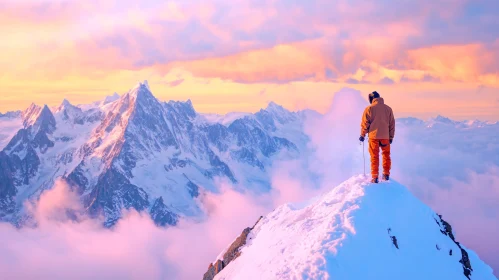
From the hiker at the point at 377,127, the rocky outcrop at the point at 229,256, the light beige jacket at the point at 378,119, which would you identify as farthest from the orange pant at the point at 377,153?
the rocky outcrop at the point at 229,256

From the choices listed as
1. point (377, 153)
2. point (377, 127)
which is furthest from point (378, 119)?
point (377, 153)

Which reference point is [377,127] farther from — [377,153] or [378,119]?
[377,153]

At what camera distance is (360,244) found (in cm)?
1800

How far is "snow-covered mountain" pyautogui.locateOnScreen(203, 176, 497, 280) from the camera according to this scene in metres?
17.2

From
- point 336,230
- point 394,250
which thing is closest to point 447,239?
point 394,250

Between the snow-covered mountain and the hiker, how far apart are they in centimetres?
116

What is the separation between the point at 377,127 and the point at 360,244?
26.9 ft

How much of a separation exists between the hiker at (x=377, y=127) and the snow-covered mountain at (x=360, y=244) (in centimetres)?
116

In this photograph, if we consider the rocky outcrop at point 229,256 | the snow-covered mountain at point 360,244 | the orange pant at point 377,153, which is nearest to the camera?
the snow-covered mountain at point 360,244

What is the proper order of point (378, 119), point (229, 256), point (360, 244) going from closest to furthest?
point (360, 244), point (378, 119), point (229, 256)

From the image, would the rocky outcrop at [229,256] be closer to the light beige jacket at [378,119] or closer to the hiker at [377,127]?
the hiker at [377,127]

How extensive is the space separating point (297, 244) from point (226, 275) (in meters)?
5.57

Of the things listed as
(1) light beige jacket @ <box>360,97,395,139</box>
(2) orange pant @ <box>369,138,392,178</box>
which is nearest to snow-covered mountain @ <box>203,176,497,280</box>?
(2) orange pant @ <box>369,138,392,178</box>

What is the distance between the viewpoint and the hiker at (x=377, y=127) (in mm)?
23844
